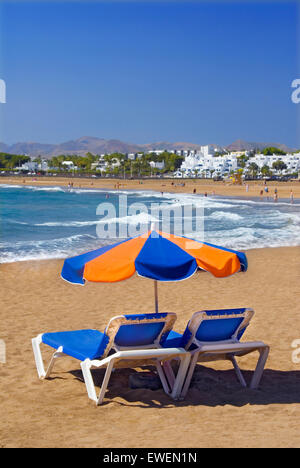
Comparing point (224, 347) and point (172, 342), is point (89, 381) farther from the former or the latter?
point (224, 347)

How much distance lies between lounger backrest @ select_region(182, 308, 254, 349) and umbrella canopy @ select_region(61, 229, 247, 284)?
40cm

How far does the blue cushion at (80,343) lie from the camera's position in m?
5.48

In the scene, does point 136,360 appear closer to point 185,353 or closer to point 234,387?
point 185,353

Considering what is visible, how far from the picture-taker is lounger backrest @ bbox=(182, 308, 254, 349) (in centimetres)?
536

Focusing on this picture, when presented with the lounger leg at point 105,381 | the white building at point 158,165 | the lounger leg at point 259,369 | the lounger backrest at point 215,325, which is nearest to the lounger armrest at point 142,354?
the lounger leg at point 105,381

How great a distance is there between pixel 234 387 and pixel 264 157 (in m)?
184

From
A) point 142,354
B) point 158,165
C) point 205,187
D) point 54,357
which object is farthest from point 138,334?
point 158,165

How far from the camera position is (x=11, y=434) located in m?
4.59

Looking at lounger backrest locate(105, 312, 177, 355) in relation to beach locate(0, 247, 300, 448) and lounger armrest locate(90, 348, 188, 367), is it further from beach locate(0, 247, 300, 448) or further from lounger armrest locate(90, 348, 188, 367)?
beach locate(0, 247, 300, 448)

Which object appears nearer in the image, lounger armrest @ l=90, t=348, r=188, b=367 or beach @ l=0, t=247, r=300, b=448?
beach @ l=0, t=247, r=300, b=448

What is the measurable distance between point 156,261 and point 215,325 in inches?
36.5

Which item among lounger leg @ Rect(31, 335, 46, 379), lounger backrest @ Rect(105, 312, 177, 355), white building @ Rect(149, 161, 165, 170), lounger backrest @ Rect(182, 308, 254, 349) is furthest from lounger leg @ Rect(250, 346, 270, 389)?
white building @ Rect(149, 161, 165, 170)

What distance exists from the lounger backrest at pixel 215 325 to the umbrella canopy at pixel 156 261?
0.40 m

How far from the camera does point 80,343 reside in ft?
19.4
